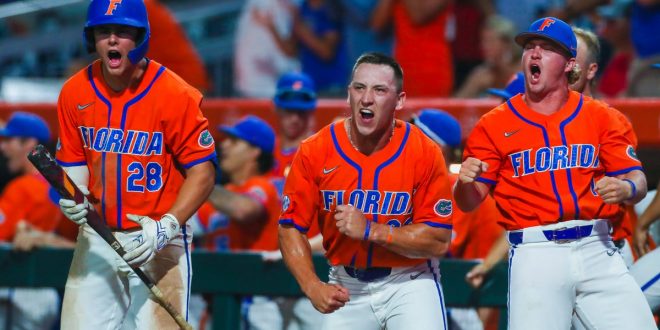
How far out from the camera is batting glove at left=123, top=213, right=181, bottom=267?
4.85 meters

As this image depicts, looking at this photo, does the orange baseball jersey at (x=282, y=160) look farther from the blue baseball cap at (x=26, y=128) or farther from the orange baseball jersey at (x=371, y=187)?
the orange baseball jersey at (x=371, y=187)

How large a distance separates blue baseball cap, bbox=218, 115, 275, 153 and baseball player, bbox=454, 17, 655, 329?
2644 millimetres

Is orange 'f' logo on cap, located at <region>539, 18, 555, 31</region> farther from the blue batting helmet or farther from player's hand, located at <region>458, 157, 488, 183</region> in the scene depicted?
the blue batting helmet

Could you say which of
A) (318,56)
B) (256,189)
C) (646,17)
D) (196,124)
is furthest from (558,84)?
(318,56)

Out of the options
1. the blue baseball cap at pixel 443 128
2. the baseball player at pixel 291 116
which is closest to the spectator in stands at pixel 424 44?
the baseball player at pixel 291 116

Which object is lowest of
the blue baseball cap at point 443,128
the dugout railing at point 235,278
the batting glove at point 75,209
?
the dugout railing at point 235,278

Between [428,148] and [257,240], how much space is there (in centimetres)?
249

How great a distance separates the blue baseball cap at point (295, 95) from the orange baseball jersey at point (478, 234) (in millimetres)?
1513

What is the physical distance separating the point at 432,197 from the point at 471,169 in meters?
0.29

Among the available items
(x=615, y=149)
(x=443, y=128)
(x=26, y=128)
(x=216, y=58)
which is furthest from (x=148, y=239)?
(x=216, y=58)

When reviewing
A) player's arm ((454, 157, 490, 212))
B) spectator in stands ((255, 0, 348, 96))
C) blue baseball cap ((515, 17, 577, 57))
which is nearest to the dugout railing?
player's arm ((454, 157, 490, 212))

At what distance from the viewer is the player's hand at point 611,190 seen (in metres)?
4.64

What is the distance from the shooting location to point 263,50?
9.62 metres

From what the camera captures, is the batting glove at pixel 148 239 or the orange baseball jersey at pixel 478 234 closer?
the batting glove at pixel 148 239
